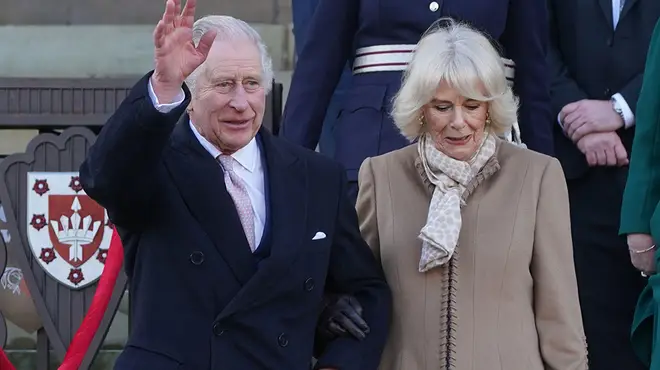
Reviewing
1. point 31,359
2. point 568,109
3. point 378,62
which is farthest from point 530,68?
point 31,359

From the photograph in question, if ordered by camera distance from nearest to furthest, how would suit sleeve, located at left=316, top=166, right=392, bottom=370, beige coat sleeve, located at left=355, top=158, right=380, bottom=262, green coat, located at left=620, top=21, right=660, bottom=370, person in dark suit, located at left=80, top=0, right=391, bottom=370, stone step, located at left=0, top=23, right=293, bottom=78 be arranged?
1. person in dark suit, located at left=80, top=0, right=391, bottom=370
2. suit sleeve, located at left=316, top=166, right=392, bottom=370
3. beige coat sleeve, located at left=355, top=158, right=380, bottom=262
4. green coat, located at left=620, top=21, right=660, bottom=370
5. stone step, located at left=0, top=23, right=293, bottom=78

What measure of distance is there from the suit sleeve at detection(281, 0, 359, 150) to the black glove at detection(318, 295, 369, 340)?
0.79 metres

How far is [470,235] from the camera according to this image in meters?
3.25

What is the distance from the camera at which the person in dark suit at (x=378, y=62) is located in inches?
150

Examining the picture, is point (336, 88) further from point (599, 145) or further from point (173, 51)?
point (173, 51)

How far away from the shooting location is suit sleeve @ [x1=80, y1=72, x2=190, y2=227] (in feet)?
8.95

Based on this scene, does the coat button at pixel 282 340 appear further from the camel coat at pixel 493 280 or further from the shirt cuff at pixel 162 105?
the shirt cuff at pixel 162 105

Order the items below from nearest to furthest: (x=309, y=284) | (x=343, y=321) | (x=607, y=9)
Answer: (x=309, y=284) → (x=343, y=321) → (x=607, y=9)

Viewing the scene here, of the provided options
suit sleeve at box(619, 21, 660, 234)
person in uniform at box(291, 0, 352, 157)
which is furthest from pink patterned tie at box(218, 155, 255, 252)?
suit sleeve at box(619, 21, 660, 234)

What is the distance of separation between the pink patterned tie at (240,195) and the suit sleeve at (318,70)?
0.82 m

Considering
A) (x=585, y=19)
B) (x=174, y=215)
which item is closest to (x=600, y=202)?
(x=585, y=19)

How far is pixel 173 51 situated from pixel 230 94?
318 millimetres

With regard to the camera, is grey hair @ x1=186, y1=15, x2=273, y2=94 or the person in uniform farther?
the person in uniform

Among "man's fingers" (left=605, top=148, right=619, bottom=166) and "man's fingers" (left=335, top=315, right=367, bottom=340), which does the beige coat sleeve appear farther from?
"man's fingers" (left=605, top=148, right=619, bottom=166)
